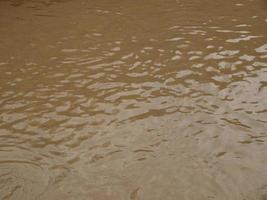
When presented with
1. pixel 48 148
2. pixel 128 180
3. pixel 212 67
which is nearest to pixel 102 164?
pixel 128 180

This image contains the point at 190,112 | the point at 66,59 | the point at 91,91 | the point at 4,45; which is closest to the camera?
the point at 190,112

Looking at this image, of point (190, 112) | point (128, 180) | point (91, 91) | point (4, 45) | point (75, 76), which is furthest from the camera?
point (4, 45)

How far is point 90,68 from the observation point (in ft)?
23.4

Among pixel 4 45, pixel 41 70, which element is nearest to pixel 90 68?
pixel 41 70

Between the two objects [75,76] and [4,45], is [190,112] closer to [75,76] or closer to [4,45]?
[75,76]

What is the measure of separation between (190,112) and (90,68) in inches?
84.8

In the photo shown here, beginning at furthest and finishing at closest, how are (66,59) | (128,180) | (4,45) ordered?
(4,45) < (66,59) < (128,180)

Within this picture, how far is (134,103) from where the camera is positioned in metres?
6.12

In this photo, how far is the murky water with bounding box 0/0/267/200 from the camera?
4652 mm

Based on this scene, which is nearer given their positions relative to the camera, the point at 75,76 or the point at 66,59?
the point at 75,76

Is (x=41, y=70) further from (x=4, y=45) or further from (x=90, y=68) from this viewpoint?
(x=4, y=45)

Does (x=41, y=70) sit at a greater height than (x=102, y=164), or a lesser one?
greater

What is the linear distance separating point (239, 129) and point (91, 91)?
7.79 ft

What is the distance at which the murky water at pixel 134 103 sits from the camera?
15.3 feet
